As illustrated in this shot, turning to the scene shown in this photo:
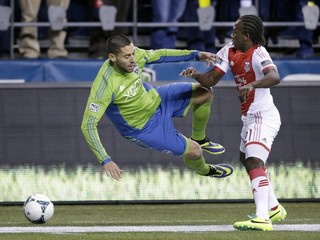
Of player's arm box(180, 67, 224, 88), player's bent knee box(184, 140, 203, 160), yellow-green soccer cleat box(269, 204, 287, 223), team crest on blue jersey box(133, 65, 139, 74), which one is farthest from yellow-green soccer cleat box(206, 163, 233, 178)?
team crest on blue jersey box(133, 65, 139, 74)

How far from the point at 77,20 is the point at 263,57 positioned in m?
6.92

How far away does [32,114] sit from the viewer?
1366cm

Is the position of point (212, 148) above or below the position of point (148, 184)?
above

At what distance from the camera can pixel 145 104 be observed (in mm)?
11062

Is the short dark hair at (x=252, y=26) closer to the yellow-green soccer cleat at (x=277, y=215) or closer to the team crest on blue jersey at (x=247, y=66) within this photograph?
the team crest on blue jersey at (x=247, y=66)

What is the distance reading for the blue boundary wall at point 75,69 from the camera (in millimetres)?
15297

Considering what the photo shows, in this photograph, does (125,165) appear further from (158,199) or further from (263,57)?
(263,57)

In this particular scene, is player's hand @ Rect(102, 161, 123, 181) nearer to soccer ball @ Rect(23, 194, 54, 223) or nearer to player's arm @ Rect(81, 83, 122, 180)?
player's arm @ Rect(81, 83, 122, 180)

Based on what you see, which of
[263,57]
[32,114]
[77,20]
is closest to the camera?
[263,57]

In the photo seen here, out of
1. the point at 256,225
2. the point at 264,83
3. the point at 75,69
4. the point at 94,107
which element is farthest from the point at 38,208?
the point at 75,69

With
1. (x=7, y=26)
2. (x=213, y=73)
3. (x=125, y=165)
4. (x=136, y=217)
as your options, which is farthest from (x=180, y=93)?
(x=7, y=26)

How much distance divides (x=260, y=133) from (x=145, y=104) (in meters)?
1.21

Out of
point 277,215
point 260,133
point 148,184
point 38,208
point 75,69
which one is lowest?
point 277,215

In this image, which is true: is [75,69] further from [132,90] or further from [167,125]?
[132,90]
